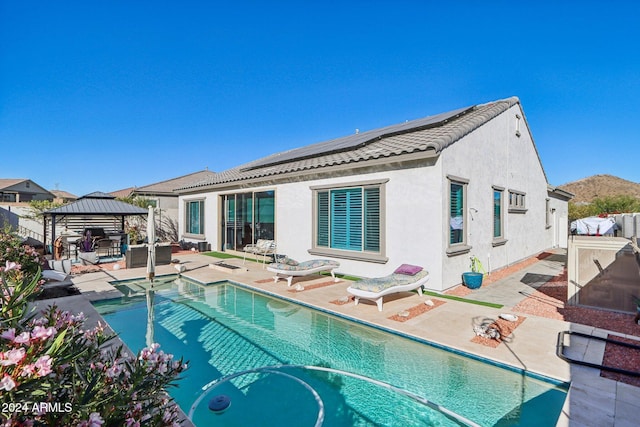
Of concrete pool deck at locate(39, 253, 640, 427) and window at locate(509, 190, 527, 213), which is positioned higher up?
window at locate(509, 190, 527, 213)

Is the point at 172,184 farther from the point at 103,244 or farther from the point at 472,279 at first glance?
the point at 472,279

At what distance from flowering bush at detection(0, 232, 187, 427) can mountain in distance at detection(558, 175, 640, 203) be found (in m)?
68.9

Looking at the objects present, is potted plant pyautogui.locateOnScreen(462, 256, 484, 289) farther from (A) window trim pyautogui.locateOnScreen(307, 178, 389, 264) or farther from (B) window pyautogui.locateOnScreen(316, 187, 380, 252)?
(B) window pyautogui.locateOnScreen(316, 187, 380, 252)

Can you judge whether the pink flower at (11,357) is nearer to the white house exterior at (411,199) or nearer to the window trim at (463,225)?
the white house exterior at (411,199)

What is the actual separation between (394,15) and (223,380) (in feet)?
50.2

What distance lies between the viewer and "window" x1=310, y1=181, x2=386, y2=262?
32.7 feet

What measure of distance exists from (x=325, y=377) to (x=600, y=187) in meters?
76.7

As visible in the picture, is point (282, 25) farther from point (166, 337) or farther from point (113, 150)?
point (113, 150)

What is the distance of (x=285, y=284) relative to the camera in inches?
395

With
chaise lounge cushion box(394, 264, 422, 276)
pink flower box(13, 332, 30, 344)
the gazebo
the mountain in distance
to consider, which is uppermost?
the mountain in distance

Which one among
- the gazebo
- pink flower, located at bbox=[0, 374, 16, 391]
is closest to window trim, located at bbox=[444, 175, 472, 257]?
pink flower, located at bbox=[0, 374, 16, 391]

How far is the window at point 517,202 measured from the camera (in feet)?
45.3

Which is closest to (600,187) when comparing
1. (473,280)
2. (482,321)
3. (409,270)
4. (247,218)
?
(473,280)

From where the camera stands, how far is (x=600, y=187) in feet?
193
